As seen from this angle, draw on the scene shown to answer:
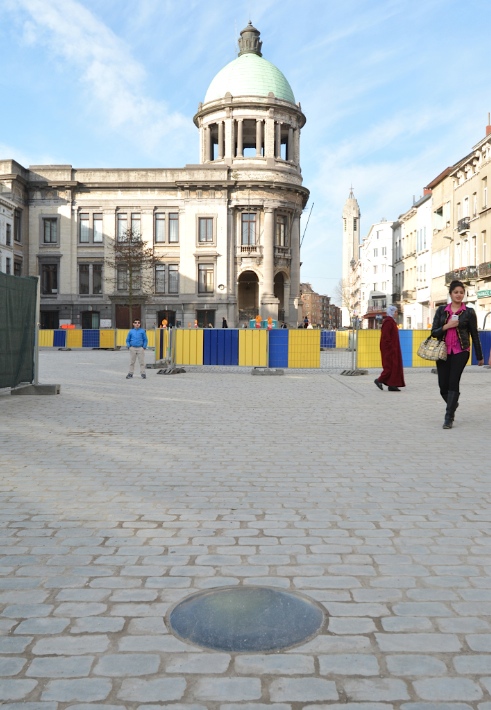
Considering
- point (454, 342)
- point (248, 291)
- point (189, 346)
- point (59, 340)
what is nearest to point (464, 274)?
point (248, 291)

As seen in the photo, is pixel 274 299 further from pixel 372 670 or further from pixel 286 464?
pixel 372 670

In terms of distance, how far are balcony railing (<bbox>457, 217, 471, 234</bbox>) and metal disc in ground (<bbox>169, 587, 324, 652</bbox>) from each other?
4672cm

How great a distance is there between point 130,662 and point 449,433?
22.7 feet

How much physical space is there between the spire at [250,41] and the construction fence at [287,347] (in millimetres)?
55174

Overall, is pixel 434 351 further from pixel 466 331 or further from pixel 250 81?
pixel 250 81

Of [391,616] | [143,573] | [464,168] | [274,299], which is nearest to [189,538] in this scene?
[143,573]

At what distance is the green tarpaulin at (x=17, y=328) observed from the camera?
12188 millimetres

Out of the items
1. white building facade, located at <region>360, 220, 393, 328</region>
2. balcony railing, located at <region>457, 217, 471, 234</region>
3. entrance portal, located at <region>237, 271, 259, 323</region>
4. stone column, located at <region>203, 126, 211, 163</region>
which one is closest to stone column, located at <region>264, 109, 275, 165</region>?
stone column, located at <region>203, 126, 211, 163</region>

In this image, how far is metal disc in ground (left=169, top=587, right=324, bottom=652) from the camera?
112 inches

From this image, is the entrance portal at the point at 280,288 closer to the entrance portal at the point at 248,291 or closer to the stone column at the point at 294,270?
the stone column at the point at 294,270

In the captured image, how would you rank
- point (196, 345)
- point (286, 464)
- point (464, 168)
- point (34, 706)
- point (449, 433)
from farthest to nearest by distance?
point (464, 168) < point (196, 345) < point (449, 433) < point (286, 464) < point (34, 706)

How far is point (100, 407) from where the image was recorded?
1169 centimetres

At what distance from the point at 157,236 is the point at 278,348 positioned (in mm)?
39901

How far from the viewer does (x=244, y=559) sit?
12.7 feet
